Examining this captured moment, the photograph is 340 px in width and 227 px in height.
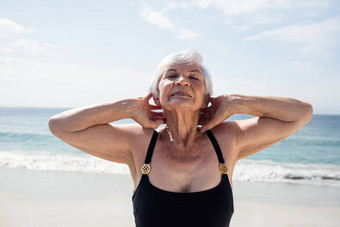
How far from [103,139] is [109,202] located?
4.31 metres

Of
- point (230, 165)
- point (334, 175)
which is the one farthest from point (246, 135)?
point (334, 175)

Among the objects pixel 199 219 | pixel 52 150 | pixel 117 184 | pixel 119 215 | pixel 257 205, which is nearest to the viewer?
pixel 199 219

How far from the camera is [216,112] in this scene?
216 centimetres

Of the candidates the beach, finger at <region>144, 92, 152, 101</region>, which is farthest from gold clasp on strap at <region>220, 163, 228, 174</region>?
the beach

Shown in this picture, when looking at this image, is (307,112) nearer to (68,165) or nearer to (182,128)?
(182,128)

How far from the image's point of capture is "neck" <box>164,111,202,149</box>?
2.15 meters

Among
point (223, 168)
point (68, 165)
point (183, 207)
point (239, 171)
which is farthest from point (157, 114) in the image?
point (68, 165)

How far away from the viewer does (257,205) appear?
5.96 m

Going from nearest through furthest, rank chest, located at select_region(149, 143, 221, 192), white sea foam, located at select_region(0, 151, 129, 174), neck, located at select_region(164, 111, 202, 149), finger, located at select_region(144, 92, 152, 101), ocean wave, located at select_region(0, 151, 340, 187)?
chest, located at select_region(149, 143, 221, 192) → neck, located at select_region(164, 111, 202, 149) → finger, located at select_region(144, 92, 152, 101) → ocean wave, located at select_region(0, 151, 340, 187) → white sea foam, located at select_region(0, 151, 129, 174)

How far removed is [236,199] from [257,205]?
504 millimetres

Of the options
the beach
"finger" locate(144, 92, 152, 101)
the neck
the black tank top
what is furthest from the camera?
the beach

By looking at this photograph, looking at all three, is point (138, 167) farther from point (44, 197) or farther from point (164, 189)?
point (44, 197)

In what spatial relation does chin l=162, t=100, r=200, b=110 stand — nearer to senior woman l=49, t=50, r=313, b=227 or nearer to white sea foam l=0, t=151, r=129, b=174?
senior woman l=49, t=50, r=313, b=227

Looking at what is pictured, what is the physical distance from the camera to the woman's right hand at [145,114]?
7.01 feet
